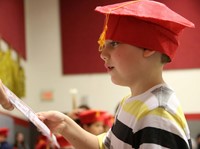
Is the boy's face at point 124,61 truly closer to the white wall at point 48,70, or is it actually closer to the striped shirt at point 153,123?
the striped shirt at point 153,123

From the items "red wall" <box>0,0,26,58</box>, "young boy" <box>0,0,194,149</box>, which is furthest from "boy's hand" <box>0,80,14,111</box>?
"red wall" <box>0,0,26,58</box>

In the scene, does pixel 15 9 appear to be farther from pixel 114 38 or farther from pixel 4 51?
pixel 114 38

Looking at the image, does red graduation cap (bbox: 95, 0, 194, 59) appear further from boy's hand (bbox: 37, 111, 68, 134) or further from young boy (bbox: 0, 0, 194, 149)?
boy's hand (bbox: 37, 111, 68, 134)

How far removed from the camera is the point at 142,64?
A: 3.18ft

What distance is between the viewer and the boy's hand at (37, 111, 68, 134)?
1111 millimetres

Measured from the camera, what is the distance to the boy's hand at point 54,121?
1111mm

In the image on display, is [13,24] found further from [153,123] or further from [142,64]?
[153,123]

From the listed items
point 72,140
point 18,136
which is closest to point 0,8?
point 18,136

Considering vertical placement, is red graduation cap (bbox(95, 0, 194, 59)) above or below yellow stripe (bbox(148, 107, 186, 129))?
above

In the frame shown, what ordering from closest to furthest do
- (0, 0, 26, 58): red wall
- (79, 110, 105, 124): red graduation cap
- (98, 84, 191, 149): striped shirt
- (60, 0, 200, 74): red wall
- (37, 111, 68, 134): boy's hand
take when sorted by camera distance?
(98, 84, 191, 149): striped shirt < (37, 111, 68, 134): boy's hand < (79, 110, 105, 124): red graduation cap < (0, 0, 26, 58): red wall < (60, 0, 200, 74): red wall

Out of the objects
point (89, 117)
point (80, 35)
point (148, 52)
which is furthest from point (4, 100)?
point (80, 35)

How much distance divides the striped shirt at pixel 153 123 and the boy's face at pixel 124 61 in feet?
0.18

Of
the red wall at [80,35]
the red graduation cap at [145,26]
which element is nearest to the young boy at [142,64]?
the red graduation cap at [145,26]

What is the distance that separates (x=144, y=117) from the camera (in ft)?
2.96
